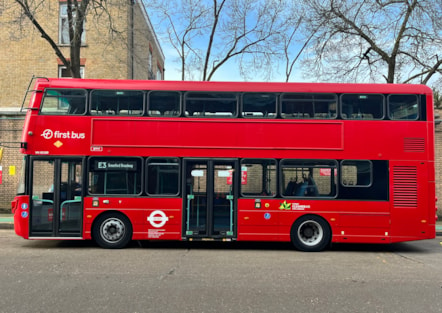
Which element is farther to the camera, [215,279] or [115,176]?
[115,176]

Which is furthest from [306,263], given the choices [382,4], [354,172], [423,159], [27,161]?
[382,4]

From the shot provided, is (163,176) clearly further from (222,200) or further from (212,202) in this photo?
(222,200)

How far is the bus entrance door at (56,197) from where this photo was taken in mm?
8461

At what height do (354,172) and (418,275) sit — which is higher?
(354,172)

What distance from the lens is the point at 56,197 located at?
27.9 ft

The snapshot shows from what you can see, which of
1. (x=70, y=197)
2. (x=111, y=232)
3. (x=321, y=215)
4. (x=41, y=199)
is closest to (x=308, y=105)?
(x=321, y=215)

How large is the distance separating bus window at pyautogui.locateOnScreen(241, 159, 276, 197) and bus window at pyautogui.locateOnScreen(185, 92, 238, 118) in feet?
4.11

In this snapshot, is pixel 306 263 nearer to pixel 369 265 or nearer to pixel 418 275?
pixel 369 265

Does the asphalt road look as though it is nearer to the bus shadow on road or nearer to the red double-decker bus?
the bus shadow on road

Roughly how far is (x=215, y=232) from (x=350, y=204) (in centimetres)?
322

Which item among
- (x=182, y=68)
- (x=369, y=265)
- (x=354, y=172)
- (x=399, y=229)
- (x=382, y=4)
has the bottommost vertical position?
(x=369, y=265)

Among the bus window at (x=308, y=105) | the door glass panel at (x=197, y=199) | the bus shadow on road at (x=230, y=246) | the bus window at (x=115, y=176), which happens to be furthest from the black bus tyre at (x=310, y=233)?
the bus window at (x=115, y=176)

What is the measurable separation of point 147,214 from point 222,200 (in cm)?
180

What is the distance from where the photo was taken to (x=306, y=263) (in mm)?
7250
